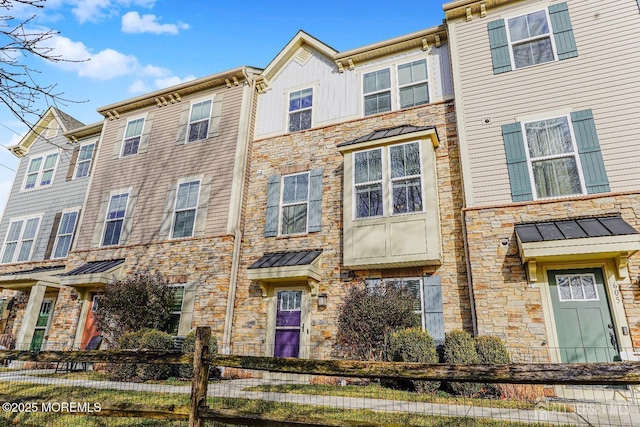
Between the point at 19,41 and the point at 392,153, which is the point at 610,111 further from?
the point at 19,41

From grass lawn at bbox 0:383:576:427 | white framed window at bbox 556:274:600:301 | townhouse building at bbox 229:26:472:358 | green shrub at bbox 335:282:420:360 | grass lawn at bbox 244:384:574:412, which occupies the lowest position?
grass lawn at bbox 0:383:576:427

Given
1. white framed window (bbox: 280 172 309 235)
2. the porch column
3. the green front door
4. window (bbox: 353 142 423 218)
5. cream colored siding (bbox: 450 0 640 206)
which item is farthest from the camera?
the porch column

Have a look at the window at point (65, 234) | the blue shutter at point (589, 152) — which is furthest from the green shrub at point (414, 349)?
the window at point (65, 234)

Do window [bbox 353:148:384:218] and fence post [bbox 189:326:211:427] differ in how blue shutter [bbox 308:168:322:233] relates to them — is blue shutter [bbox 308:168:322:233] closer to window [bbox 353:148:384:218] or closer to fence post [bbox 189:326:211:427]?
window [bbox 353:148:384:218]

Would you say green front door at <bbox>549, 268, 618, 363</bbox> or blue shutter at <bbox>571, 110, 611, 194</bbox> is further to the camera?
blue shutter at <bbox>571, 110, 611, 194</bbox>

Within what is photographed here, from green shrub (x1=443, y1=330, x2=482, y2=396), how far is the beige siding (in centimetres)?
677

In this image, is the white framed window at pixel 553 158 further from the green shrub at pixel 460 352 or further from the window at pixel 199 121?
the window at pixel 199 121

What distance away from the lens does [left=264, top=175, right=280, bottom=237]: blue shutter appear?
10672 millimetres

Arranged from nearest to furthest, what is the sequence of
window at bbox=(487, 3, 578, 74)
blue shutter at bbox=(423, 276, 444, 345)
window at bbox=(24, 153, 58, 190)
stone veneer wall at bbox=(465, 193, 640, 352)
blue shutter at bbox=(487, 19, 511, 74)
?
1. stone veneer wall at bbox=(465, 193, 640, 352)
2. blue shutter at bbox=(423, 276, 444, 345)
3. window at bbox=(487, 3, 578, 74)
4. blue shutter at bbox=(487, 19, 511, 74)
5. window at bbox=(24, 153, 58, 190)

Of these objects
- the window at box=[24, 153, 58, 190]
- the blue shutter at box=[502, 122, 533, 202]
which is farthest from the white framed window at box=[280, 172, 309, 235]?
the window at box=[24, 153, 58, 190]

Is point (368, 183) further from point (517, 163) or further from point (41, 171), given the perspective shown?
point (41, 171)

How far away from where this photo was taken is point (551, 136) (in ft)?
27.1

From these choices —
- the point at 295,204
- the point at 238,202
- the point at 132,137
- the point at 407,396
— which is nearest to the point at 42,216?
the point at 132,137

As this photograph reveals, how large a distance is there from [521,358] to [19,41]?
351 inches
